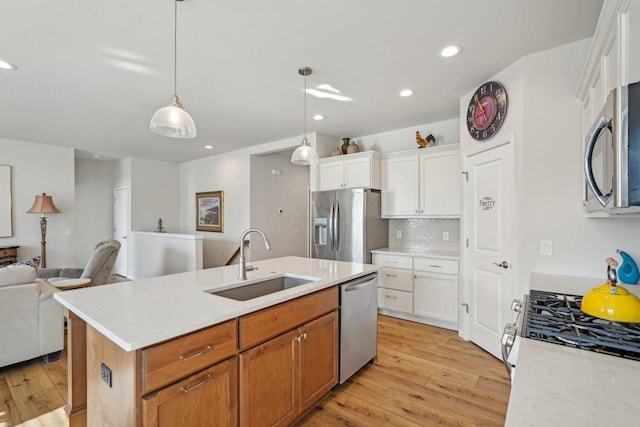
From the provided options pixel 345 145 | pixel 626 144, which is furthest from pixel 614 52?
pixel 345 145

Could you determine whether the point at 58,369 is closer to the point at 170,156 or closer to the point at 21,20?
the point at 21,20

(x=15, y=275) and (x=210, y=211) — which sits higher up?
(x=210, y=211)

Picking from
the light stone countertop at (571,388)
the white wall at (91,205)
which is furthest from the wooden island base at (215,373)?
the white wall at (91,205)

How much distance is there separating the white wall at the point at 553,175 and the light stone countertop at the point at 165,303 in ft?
5.01

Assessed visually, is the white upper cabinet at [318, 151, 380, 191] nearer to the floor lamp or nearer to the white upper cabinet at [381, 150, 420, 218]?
the white upper cabinet at [381, 150, 420, 218]

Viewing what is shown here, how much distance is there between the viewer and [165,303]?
1.56 metres

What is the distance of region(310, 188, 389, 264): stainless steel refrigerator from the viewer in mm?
4016

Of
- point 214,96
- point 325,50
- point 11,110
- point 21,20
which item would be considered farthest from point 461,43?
point 11,110

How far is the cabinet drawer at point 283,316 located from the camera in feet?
5.08

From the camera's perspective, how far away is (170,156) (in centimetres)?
644

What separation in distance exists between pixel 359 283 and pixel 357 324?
33 centimetres

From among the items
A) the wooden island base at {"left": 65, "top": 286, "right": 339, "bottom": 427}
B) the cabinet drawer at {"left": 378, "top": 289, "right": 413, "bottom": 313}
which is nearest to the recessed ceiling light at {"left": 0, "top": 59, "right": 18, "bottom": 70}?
the wooden island base at {"left": 65, "top": 286, "right": 339, "bottom": 427}

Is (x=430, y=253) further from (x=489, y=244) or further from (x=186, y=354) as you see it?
(x=186, y=354)

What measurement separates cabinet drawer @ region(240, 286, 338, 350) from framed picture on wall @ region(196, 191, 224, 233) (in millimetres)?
4541
